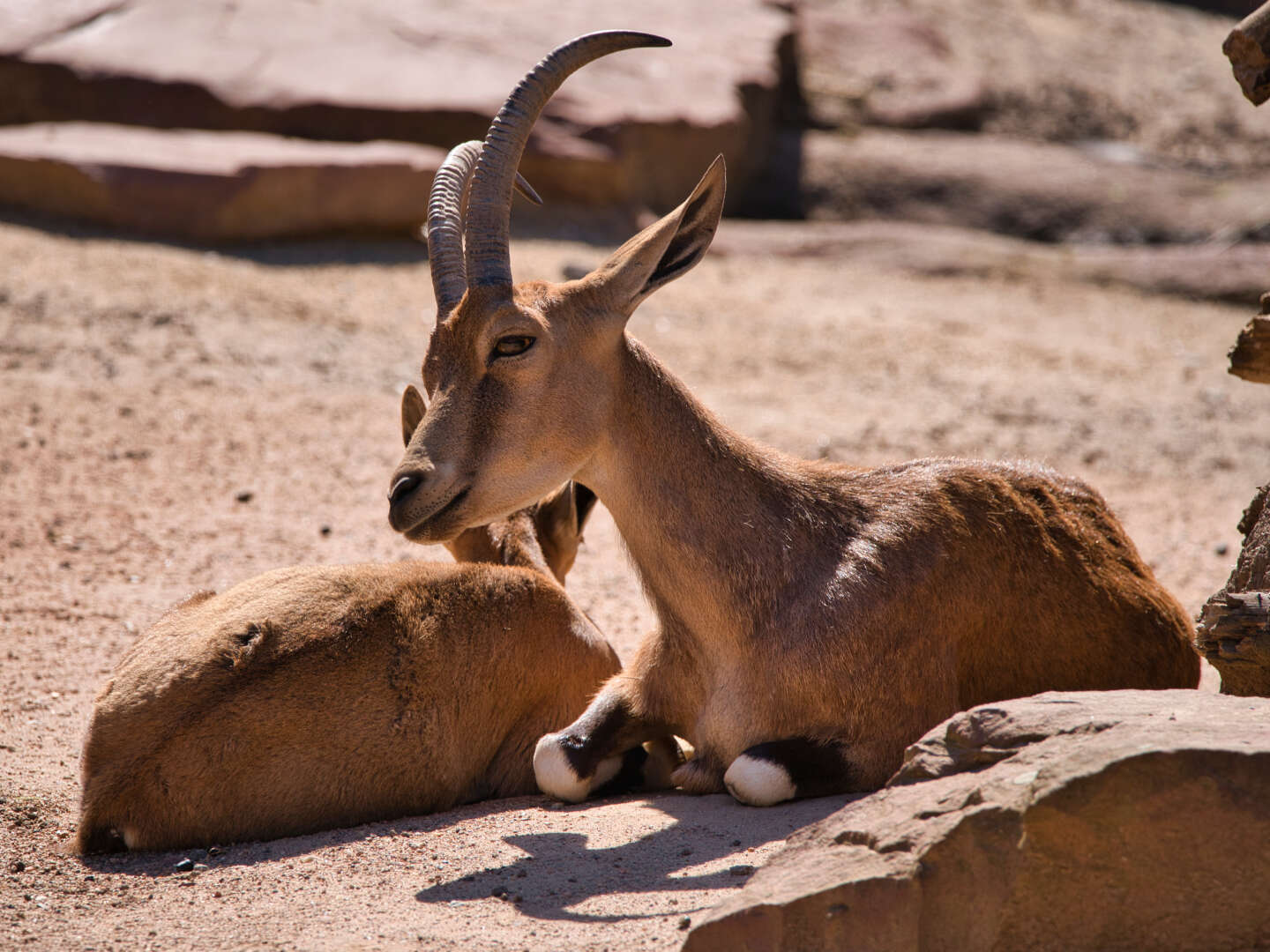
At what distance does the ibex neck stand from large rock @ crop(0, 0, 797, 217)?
367 inches

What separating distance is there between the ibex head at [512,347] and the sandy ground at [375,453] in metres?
1.21

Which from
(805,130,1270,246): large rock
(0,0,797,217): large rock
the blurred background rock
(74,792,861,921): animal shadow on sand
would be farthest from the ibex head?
(805,130,1270,246): large rock

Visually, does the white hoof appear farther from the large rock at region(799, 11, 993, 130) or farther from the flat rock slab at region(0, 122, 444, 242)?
the large rock at region(799, 11, 993, 130)

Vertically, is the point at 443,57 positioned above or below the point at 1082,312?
above

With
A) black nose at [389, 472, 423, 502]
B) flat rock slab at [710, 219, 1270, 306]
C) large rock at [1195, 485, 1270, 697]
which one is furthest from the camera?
flat rock slab at [710, 219, 1270, 306]

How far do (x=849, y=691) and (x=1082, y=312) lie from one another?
10.0 meters

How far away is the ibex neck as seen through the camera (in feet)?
17.2

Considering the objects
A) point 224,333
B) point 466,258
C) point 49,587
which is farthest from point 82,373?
point 466,258

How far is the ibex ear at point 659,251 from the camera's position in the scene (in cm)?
529

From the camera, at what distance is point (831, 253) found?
50.0 feet

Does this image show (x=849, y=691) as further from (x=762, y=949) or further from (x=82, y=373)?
(x=82, y=373)

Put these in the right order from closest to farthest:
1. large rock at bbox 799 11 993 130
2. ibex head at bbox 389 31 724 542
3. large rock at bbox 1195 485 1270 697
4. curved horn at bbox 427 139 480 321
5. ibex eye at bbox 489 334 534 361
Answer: large rock at bbox 1195 485 1270 697, ibex head at bbox 389 31 724 542, ibex eye at bbox 489 334 534 361, curved horn at bbox 427 139 480 321, large rock at bbox 799 11 993 130

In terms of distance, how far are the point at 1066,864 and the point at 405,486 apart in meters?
2.48

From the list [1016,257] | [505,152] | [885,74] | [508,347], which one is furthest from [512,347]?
[885,74]
